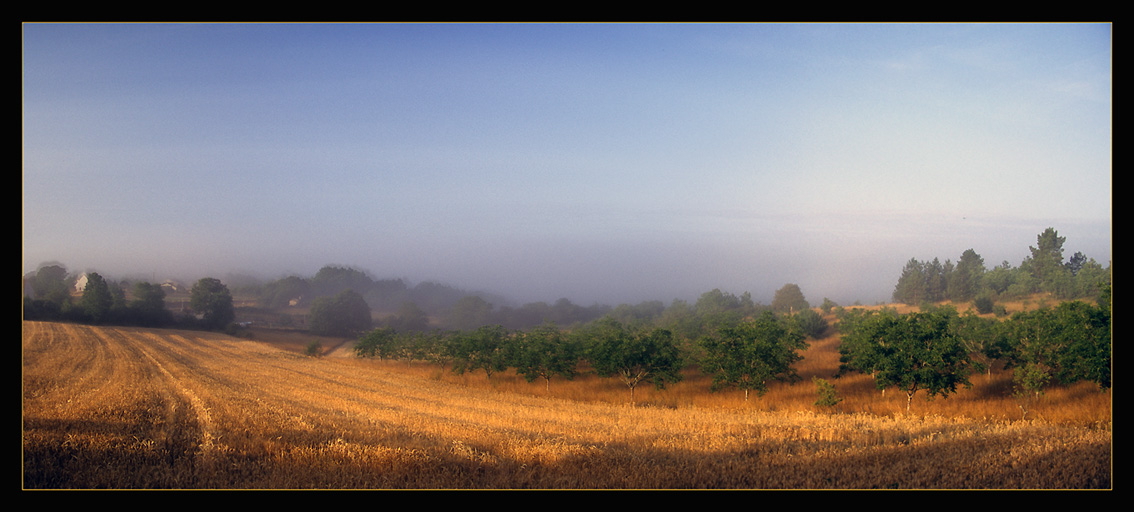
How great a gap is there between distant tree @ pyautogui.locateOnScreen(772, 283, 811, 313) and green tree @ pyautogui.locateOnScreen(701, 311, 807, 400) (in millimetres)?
45596

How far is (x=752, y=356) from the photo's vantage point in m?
21.5

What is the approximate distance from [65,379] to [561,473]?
34.4ft

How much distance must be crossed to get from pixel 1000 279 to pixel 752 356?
43.7m

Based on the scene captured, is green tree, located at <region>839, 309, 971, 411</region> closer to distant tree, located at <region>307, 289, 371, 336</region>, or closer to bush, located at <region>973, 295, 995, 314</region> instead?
distant tree, located at <region>307, 289, 371, 336</region>

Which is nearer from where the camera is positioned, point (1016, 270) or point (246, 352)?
point (246, 352)

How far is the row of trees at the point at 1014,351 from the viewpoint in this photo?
17422 mm

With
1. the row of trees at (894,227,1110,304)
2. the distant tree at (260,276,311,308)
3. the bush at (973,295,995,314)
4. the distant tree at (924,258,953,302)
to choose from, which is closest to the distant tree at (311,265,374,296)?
the distant tree at (260,276,311,308)

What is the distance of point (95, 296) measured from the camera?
1249 cm

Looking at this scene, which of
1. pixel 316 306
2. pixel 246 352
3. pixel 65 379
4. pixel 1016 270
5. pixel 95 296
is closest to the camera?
pixel 65 379

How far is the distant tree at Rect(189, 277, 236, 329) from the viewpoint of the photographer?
15391 millimetres
